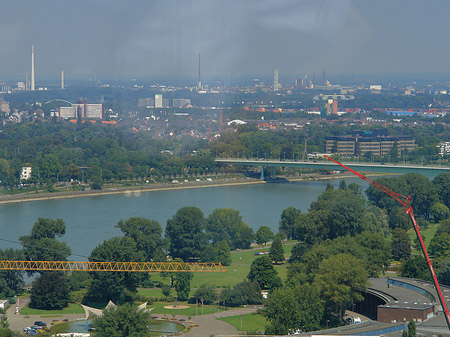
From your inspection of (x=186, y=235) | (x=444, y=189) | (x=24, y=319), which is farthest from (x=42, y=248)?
(x=444, y=189)

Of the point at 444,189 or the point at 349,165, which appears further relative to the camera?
the point at 349,165

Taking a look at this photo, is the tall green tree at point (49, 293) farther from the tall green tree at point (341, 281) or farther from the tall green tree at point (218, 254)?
the tall green tree at point (341, 281)

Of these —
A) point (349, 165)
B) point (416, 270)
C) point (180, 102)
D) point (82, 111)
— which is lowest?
point (349, 165)

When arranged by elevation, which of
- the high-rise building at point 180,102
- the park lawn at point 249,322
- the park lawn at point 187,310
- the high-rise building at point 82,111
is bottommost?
the park lawn at point 187,310

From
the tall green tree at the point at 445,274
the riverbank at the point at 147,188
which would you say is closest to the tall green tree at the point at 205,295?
the tall green tree at the point at 445,274

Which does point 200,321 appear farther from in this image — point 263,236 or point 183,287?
point 263,236

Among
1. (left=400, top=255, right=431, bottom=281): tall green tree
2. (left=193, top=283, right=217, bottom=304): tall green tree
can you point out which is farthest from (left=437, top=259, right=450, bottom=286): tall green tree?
(left=193, top=283, right=217, bottom=304): tall green tree

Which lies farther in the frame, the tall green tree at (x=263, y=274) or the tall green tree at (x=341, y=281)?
the tall green tree at (x=263, y=274)

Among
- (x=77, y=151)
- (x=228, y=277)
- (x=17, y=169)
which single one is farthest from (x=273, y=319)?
(x=77, y=151)
